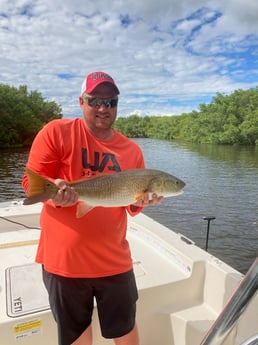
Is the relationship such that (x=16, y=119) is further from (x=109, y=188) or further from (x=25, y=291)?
(x=109, y=188)

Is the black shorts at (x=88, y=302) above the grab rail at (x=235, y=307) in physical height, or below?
below

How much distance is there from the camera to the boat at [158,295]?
8.14ft

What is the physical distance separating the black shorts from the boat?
0.44 metres

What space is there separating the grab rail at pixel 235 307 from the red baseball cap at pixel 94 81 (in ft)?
5.16

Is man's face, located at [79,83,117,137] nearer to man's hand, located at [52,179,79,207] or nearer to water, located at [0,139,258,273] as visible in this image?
man's hand, located at [52,179,79,207]

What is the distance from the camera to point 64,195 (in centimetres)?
190

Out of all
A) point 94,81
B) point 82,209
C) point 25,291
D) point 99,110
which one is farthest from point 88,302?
point 94,81

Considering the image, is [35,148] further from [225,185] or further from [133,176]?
[225,185]

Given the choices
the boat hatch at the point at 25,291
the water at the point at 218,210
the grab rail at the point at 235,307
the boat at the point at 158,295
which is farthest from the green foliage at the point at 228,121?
the grab rail at the point at 235,307

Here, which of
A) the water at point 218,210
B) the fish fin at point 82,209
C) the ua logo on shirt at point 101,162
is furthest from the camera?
the water at point 218,210

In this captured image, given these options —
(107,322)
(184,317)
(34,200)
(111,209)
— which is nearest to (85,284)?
(107,322)

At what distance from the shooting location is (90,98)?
7.09 ft

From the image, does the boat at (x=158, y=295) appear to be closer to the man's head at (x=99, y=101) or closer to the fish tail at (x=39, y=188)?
the fish tail at (x=39, y=188)

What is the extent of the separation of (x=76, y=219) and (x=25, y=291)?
1.19 meters
